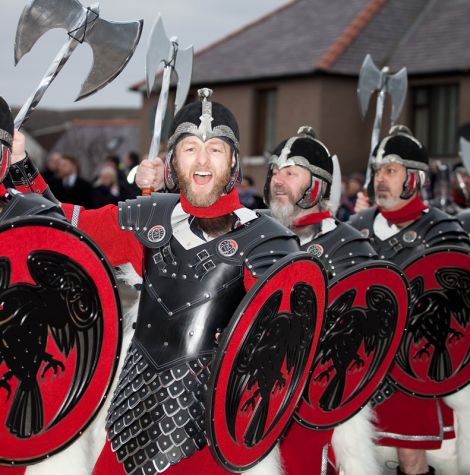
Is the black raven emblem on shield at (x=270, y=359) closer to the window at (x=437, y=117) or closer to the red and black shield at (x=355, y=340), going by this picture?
the red and black shield at (x=355, y=340)

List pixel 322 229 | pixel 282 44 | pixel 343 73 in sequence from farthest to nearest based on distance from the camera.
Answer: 1. pixel 282 44
2. pixel 343 73
3. pixel 322 229

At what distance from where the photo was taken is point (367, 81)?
7328 mm

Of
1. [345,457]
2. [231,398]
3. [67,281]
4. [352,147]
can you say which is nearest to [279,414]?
[231,398]

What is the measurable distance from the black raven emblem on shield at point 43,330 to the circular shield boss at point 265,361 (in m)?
0.48

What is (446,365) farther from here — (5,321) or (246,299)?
(5,321)

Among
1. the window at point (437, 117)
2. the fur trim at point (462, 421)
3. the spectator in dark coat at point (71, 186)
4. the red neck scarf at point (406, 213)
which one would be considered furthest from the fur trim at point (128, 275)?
the window at point (437, 117)

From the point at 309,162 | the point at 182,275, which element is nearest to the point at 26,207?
the point at 182,275

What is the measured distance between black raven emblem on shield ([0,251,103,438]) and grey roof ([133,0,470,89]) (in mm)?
19502

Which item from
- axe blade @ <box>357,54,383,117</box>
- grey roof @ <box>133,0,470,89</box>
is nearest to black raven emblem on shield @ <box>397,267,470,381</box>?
axe blade @ <box>357,54,383,117</box>

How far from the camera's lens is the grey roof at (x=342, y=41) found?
23.6 m

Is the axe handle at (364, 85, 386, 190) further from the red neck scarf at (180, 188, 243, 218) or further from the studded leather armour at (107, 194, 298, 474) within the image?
the studded leather armour at (107, 194, 298, 474)

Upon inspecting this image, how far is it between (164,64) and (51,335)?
84.0 inches

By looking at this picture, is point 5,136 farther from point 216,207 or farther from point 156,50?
point 156,50

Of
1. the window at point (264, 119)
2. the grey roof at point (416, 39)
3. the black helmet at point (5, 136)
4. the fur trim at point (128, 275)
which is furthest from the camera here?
the window at point (264, 119)
